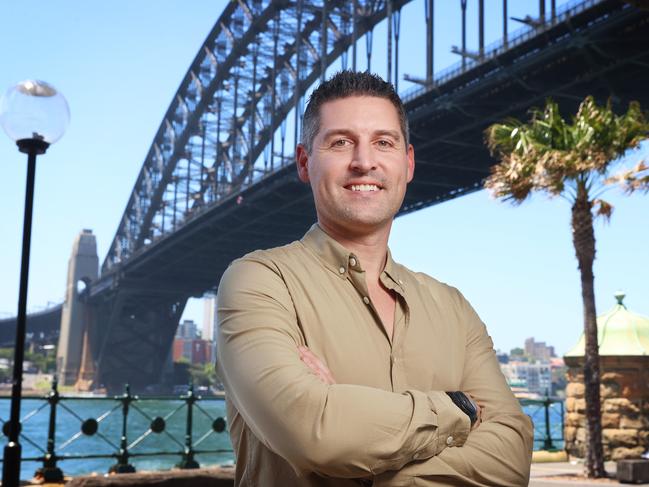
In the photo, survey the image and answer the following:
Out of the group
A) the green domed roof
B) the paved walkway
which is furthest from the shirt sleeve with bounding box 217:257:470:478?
the green domed roof

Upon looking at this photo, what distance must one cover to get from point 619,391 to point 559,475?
8.76 ft

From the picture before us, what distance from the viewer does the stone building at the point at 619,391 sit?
1232cm

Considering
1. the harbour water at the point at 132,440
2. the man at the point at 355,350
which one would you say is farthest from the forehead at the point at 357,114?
the harbour water at the point at 132,440

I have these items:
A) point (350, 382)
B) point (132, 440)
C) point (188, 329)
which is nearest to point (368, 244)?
point (350, 382)

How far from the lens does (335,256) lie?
182 cm

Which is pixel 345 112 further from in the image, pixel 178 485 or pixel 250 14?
pixel 250 14

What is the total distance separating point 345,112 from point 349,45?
43446 millimetres

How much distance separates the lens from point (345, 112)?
1819 millimetres

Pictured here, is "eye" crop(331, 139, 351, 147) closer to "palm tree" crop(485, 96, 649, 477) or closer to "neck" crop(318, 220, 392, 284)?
"neck" crop(318, 220, 392, 284)

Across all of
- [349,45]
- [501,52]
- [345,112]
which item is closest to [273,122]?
[349,45]

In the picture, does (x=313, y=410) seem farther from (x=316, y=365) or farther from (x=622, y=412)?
(x=622, y=412)

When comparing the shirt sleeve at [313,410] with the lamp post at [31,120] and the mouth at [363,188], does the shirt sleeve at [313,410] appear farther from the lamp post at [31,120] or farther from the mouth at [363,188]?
the lamp post at [31,120]

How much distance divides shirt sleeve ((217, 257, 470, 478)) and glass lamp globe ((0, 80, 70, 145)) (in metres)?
4.67

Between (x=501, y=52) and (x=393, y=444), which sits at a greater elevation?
(x=501, y=52)
